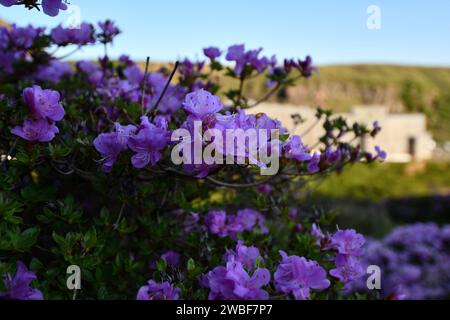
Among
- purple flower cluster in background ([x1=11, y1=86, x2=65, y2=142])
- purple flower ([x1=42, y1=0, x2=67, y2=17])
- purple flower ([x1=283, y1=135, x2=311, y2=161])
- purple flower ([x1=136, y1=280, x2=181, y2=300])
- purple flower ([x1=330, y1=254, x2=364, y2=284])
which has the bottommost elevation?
purple flower ([x1=330, y1=254, x2=364, y2=284])

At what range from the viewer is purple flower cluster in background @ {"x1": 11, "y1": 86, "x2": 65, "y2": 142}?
4.83ft

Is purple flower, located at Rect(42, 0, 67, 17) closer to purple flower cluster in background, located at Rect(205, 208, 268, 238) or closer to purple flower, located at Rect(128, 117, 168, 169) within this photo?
purple flower, located at Rect(128, 117, 168, 169)

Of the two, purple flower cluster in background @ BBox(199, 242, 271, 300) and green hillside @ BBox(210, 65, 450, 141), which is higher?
purple flower cluster in background @ BBox(199, 242, 271, 300)

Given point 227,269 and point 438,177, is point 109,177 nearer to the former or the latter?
point 227,269

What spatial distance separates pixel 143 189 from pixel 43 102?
0.52 meters

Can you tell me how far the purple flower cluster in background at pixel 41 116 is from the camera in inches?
57.9

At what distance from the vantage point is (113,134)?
149 cm

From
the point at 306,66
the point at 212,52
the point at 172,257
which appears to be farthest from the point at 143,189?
the point at 306,66

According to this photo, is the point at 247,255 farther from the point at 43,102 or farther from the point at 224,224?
the point at 43,102

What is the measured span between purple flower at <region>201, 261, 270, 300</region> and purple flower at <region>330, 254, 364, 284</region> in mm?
490

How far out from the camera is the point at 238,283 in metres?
1.24

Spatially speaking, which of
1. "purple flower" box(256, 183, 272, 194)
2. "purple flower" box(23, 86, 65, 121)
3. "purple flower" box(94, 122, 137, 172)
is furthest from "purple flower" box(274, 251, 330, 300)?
"purple flower" box(256, 183, 272, 194)
